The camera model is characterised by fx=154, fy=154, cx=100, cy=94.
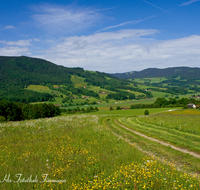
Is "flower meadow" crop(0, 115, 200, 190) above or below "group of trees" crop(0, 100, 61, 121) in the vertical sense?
above

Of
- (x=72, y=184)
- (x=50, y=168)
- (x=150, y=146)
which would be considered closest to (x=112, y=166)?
(x=72, y=184)

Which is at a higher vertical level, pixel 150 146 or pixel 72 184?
pixel 72 184

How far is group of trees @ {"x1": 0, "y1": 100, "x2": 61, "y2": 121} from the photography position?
6378 centimetres

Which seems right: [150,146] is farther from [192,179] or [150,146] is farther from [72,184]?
[72,184]

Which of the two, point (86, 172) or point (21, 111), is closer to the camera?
point (86, 172)

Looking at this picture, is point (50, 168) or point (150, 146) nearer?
point (50, 168)

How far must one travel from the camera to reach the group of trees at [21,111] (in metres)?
63.8

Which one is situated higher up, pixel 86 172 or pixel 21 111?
Answer: pixel 86 172

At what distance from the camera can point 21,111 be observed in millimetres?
72125

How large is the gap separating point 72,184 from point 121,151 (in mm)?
5027

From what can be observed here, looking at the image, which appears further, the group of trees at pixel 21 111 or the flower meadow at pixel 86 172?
the group of trees at pixel 21 111

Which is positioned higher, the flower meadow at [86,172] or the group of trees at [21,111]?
the flower meadow at [86,172]

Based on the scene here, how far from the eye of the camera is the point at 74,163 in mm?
8508

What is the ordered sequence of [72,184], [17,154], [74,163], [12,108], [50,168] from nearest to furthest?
[72,184] → [50,168] → [74,163] → [17,154] → [12,108]
